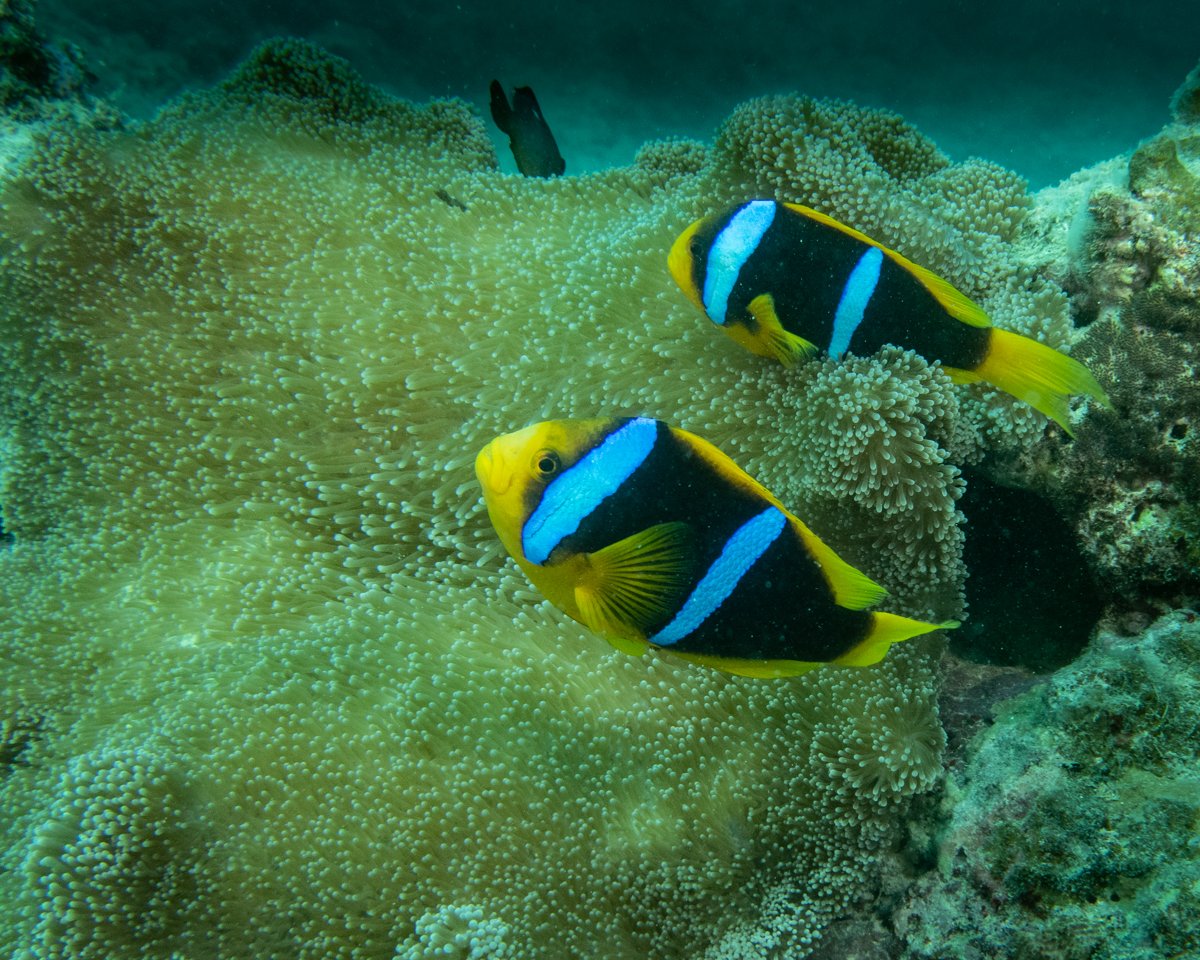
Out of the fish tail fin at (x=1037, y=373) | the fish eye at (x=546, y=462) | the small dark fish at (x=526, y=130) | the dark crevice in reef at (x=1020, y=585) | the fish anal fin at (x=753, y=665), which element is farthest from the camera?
the small dark fish at (x=526, y=130)

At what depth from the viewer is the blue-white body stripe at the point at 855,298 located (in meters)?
1.40

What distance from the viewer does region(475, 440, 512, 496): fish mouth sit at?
928mm

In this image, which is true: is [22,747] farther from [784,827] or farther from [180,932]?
[784,827]

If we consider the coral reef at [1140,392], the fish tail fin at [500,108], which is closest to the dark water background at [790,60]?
the fish tail fin at [500,108]

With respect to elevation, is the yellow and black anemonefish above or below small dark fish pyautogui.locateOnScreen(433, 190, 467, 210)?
below

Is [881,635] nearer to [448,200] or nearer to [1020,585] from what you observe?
[1020,585]

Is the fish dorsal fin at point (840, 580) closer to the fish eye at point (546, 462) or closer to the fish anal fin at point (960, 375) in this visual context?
the fish eye at point (546, 462)

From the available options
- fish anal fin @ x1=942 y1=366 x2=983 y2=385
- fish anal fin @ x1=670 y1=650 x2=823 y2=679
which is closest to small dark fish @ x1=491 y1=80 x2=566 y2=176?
fish anal fin @ x1=942 y1=366 x2=983 y2=385

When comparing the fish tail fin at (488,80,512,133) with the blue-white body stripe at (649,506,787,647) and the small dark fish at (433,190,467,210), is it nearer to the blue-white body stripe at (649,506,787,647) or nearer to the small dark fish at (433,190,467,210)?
the small dark fish at (433,190,467,210)

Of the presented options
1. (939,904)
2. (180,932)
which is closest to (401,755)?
(180,932)

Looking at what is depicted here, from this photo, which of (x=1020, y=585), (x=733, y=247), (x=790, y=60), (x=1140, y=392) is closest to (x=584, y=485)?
(x=733, y=247)

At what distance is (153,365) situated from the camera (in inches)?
88.4

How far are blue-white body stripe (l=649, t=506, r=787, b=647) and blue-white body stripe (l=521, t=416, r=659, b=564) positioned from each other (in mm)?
168

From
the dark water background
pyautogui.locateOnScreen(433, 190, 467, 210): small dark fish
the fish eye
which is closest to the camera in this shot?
the fish eye
